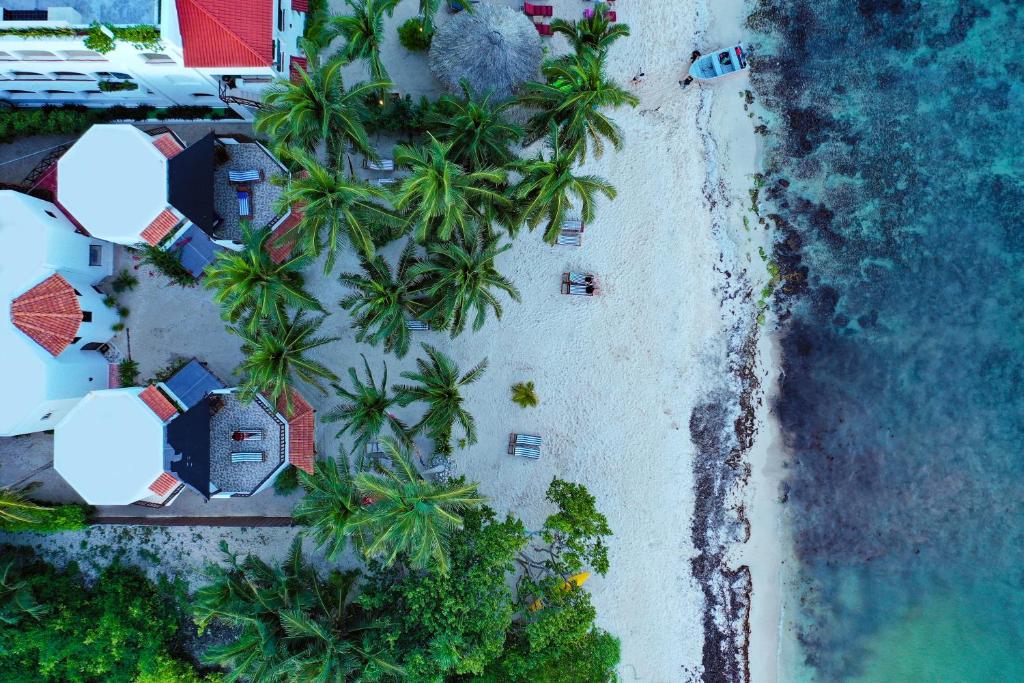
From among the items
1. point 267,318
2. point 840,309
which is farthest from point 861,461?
point 267,318

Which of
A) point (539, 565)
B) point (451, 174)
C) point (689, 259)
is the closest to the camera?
point (451, 174)

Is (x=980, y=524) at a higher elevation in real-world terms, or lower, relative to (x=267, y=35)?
lower

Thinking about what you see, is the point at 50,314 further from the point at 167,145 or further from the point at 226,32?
the point at 226,32

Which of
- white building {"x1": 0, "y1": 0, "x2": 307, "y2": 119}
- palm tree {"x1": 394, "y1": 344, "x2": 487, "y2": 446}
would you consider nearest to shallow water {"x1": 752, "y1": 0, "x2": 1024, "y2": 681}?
palm tree {"x1": 394, "y1": 344, "x2": 487, "y2": 446}

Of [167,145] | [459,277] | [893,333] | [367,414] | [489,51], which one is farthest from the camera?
[893,333]

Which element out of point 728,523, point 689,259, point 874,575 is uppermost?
point 689,259

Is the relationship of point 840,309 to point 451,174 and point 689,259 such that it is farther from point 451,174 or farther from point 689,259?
point 451,174

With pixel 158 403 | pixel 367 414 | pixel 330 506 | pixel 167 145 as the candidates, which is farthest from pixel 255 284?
pixel 167 145
